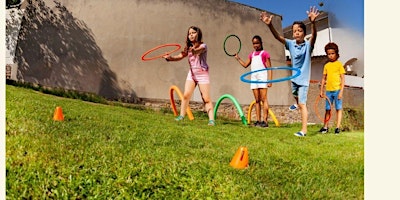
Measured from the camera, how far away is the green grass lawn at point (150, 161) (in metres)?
2.03

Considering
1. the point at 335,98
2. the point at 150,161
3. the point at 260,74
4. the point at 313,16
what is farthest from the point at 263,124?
the point at 150,161

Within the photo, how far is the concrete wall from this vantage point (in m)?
3.92

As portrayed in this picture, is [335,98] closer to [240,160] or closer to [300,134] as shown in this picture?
[300,134]

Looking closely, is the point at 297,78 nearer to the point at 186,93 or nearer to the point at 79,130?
the point at 186,93

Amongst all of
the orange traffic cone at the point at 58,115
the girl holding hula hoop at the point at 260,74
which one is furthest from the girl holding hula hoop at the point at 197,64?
the orange traffic cone at the point at 58,115

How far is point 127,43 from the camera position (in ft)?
17.3

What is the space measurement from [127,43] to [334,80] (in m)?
2.98

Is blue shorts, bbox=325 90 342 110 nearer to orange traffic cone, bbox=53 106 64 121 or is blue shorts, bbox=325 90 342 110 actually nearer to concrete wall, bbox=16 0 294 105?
concrete wall, bbox=16 0 294 105

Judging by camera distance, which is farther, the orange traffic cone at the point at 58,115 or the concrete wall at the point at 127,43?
the concrete wall at the point at 127,43

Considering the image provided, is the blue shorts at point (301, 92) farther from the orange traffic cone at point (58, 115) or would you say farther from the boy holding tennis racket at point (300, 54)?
the orange traffic cone at point (58, 115)

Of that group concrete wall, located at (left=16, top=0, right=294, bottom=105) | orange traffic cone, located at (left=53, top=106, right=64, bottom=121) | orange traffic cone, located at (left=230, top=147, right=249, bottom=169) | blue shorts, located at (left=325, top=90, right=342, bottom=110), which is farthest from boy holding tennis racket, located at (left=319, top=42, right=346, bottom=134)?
orange traffic cone, located at (left=53, top=106, right=64, bottom=121)

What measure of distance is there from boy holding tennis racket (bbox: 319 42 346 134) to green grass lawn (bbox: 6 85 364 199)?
0.79 feet

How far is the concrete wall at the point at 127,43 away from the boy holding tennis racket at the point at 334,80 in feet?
3.51

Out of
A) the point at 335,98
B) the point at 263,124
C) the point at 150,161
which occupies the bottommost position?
the point at 150,161
